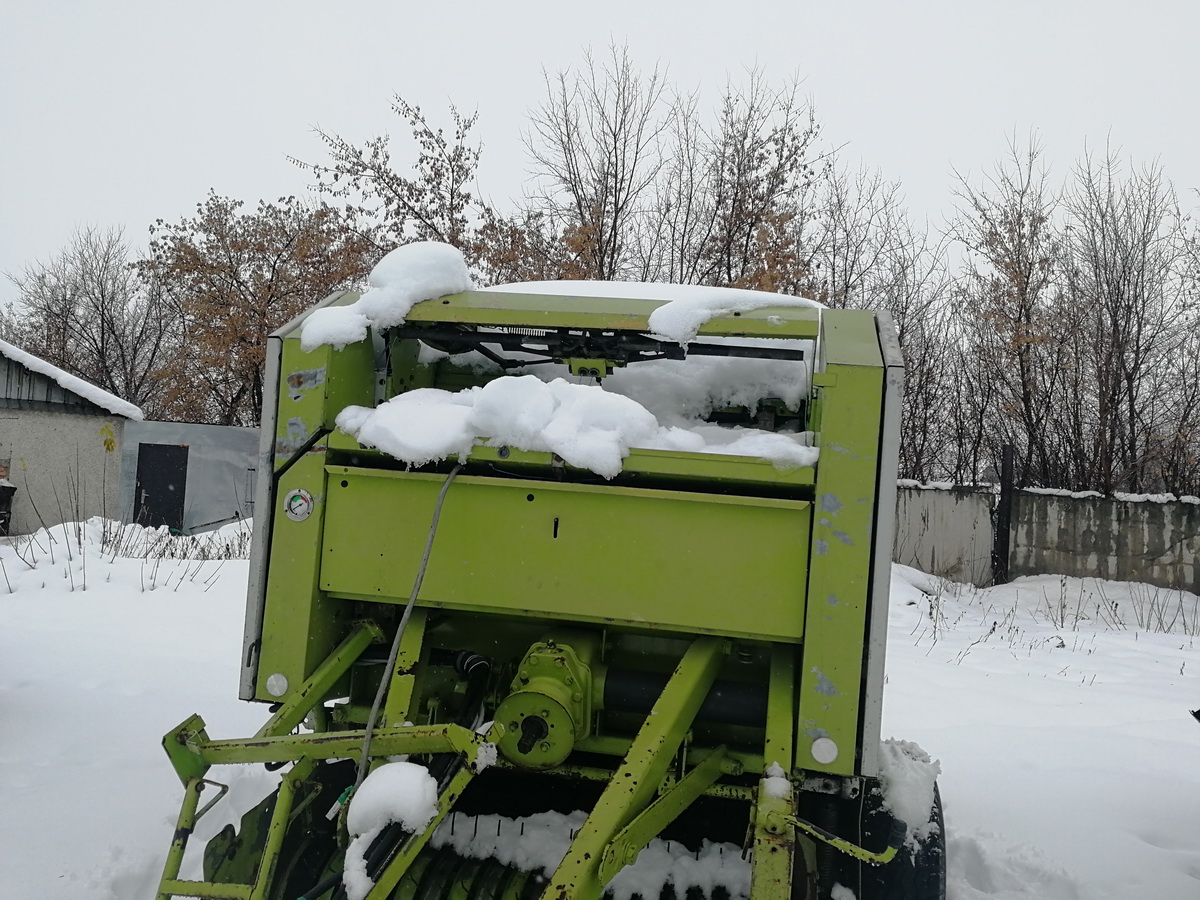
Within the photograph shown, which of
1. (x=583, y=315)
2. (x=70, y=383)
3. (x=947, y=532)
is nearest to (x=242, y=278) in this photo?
(x=70, y=383)

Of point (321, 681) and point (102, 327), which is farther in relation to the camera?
point (102, 327)

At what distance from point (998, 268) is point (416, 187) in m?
8.96

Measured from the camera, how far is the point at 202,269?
2025 cm

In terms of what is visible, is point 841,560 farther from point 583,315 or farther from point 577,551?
point 583,315

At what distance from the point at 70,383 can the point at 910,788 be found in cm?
1540

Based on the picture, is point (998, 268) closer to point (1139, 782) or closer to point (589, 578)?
point (1139, 782)

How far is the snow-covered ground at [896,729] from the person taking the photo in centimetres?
294

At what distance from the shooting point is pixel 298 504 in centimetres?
251

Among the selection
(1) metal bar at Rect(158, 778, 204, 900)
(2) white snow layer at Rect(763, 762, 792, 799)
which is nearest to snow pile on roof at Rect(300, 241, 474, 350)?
(1) metal bar at Rect(158, 778, 204, 900)

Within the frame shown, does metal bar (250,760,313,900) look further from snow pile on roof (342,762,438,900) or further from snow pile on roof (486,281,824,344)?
snow pile on roof (486,281,824,344)

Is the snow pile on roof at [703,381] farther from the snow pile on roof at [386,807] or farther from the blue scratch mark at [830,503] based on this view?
the snow pile on roof at [386,807]

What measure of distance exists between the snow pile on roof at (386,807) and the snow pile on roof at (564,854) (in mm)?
762

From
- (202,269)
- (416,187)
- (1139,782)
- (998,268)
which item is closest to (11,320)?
(202,269)

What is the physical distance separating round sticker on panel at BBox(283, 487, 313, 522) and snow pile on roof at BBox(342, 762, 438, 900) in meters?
0.81
